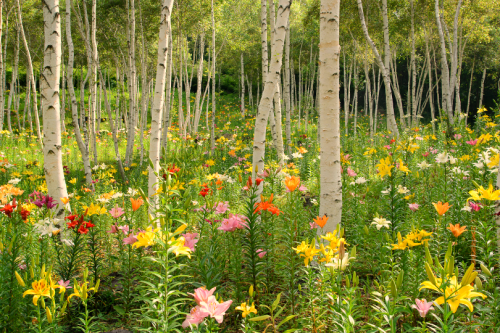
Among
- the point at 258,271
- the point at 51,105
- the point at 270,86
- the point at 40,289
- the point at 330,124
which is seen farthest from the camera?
the point at 270,86

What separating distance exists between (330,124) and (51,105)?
284 centimetres

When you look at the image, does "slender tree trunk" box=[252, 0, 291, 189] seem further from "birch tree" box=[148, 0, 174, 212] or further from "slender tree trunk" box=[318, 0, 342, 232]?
"birch tree" box=[148, 0, 174, 212]

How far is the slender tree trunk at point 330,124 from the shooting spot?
2541 mm

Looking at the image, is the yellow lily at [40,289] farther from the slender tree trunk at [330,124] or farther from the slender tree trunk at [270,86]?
the slender tree trunk at [270,86]

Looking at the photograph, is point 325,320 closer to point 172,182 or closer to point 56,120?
point 172,182

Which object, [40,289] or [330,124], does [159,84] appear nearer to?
[330,124]

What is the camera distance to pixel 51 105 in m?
3.17

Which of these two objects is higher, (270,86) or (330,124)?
(270,86)

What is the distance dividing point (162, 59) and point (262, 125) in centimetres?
148

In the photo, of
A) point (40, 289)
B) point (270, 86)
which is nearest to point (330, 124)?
point (270, 86)

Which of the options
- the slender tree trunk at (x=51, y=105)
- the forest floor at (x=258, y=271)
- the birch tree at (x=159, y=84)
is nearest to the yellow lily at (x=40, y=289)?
the forest floor at (x=258, y=271)

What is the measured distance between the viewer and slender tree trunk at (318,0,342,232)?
2.54 meters

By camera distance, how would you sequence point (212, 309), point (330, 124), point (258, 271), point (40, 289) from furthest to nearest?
point (330, 124), point (258, 271), point (40, 289), point (212, 309)

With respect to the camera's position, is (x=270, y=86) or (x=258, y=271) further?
(x=270, y=86)
